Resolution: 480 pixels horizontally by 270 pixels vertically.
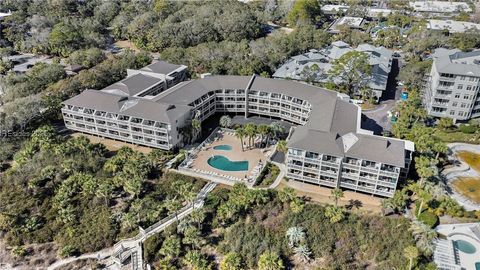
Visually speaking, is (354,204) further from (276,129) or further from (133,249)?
(133,249)

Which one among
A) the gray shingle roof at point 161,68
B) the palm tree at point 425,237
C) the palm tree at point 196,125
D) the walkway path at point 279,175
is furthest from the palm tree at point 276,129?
the gray shingle roof at point 161,68

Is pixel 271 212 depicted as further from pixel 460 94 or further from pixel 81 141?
pixel 460 94

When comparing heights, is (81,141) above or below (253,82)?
below

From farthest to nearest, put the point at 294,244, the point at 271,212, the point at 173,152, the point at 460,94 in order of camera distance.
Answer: the point at 460,94 → the point at 173,152 → the point at 271,212 → the point at 294,244

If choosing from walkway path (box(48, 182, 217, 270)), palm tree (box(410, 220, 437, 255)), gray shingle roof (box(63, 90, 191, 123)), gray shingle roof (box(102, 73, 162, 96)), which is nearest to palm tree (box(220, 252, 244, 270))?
walkway path (box(48, 182, 217, 270))

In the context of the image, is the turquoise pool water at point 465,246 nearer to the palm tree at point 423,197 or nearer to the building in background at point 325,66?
the palm tree at point 423,197

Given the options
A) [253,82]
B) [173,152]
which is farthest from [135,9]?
[173,152]
